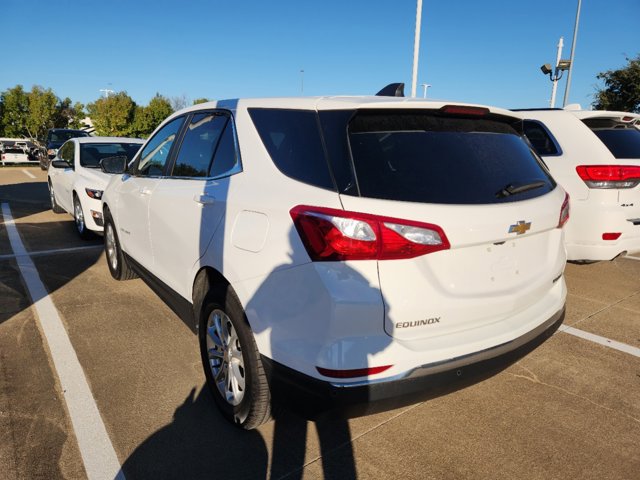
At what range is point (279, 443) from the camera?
8.20ft

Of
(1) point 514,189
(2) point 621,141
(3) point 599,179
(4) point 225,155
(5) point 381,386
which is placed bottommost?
(5) point 381,386

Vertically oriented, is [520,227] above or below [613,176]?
below

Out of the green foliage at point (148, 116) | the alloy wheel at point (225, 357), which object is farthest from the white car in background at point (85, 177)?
the green foliage at point (148, 116)

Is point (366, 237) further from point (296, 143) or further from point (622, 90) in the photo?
point (622, 90)

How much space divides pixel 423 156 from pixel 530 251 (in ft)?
2.52

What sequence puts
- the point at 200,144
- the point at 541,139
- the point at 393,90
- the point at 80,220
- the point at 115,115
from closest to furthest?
the point at 393,90, the point at 200,144, the point at 541,139, the point at 80,220, the point at 115,115

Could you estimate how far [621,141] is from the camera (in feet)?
15.5

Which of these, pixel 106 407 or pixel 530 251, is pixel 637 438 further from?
pixel 106 407

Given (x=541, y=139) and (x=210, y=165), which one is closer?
(x=210, y=165)

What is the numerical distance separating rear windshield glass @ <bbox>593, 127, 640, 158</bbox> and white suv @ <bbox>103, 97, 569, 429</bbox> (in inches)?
98.0

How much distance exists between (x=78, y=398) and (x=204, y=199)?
1.47m

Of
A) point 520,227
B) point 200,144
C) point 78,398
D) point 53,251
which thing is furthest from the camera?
point 53,251

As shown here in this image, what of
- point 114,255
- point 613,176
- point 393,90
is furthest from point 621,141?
point 114,255

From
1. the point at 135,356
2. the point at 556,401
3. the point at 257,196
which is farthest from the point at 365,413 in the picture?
the point at 135,356
